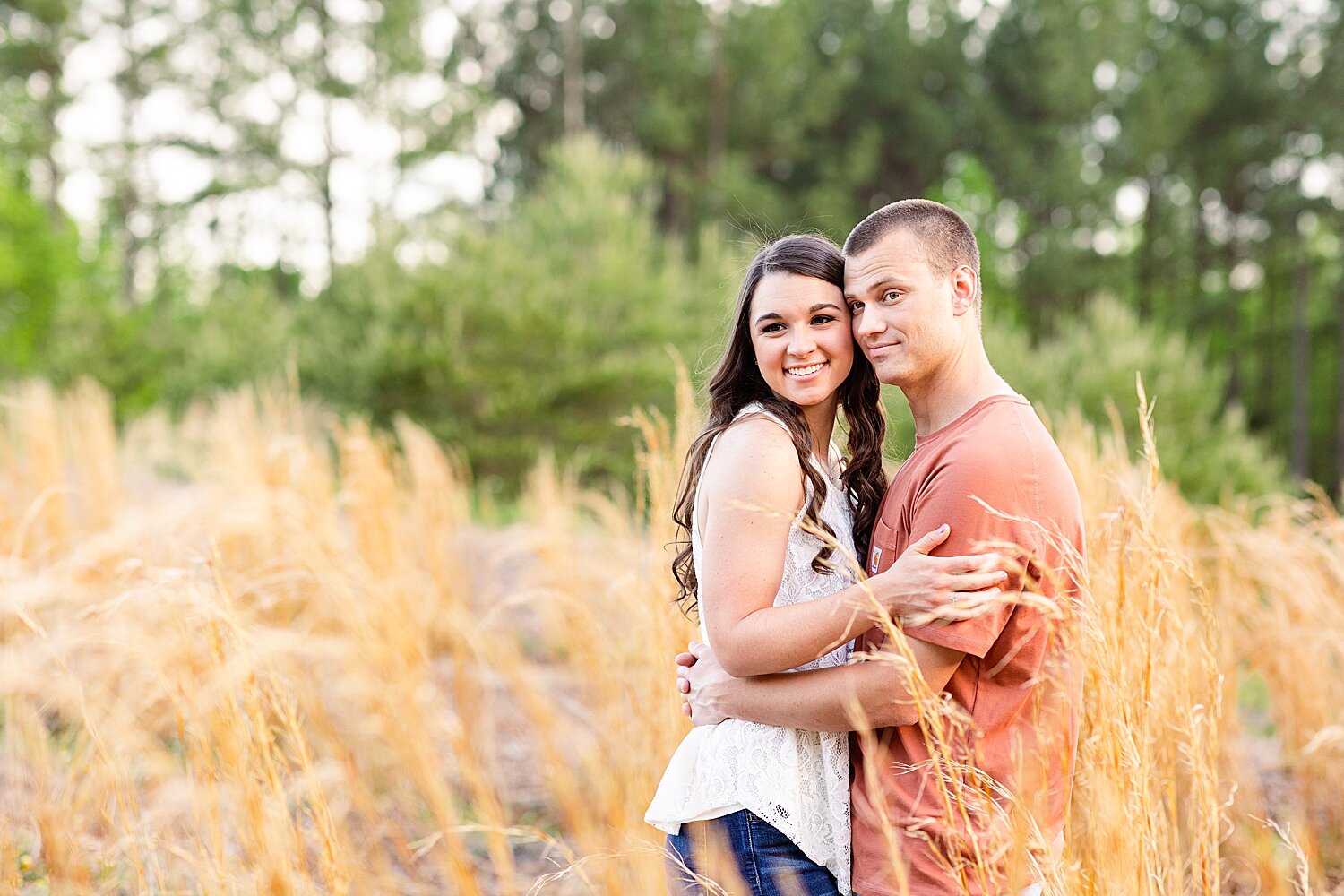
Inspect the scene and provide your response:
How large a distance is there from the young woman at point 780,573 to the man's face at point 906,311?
84 millimetres

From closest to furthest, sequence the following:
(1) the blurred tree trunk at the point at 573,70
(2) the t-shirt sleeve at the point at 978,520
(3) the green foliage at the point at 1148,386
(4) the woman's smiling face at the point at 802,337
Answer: (2) the t-shirt sleeve at the point at 978,520 → (4) the woman's smiling face at the point at 802,337 → (3) the green foliage at the point at 1148,386 → (1) the blurred tree trunk at the point at 573,70

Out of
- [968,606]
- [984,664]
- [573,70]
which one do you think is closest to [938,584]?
[968,606]

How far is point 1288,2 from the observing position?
2217 cm

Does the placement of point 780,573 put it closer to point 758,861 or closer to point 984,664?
point 984,664

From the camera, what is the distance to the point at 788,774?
159 cm

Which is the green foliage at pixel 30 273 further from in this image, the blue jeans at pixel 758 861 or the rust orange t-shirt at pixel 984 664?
the rust orange t-shirt at pixel 984 664

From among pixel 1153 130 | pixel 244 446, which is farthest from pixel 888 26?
pixel 244 446

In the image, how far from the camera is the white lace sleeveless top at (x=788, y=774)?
1581 millimetres

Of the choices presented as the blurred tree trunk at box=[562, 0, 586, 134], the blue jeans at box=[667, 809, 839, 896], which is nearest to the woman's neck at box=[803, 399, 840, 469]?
the blue jeans at box=[667, 809, 839, 896]

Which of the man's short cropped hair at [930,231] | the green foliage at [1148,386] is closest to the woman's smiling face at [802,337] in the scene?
the man's short cropped hair at [930,231]

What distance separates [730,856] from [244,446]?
150 inches

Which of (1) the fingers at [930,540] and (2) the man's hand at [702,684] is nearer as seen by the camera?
(1) the fingers at [930,540]

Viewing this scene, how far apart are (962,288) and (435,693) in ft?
8.32

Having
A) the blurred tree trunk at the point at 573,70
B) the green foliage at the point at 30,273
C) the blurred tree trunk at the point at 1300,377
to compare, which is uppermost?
the blurred tree trunk at the point at 573,70
